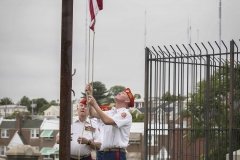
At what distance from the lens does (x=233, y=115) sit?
451 inches

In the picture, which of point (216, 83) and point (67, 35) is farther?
point (216, 83)

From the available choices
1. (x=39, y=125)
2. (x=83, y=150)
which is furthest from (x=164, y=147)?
(x=39, y=125)

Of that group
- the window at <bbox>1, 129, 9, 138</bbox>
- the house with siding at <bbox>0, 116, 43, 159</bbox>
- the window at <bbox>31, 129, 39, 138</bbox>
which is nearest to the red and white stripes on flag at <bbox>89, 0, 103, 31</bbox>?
the house with siding at <bbox>0, 116, 43, 159</bbox>

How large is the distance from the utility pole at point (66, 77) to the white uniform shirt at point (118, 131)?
151cm

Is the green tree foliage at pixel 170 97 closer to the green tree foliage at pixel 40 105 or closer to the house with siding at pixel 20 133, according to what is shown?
the house with siding at pixel 20 133

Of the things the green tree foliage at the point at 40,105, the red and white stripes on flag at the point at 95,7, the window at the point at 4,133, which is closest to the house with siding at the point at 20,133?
the window at the point at 4,133

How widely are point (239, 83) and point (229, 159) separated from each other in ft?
3.99

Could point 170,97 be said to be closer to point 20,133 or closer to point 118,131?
point 118,131

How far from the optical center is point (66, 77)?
7996mm

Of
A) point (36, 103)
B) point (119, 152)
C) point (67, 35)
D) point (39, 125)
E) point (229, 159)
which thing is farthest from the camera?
point (36, 103)

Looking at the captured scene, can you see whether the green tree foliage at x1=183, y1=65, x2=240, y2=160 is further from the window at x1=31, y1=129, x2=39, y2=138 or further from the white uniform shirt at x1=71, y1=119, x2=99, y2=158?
the window at x1=31, y1=129, x2=39, y2=138

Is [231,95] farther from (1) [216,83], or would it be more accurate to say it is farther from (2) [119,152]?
(2) [119,152]

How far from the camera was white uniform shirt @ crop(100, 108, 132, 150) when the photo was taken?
9.50 meters

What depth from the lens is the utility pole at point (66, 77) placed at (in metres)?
8.00
